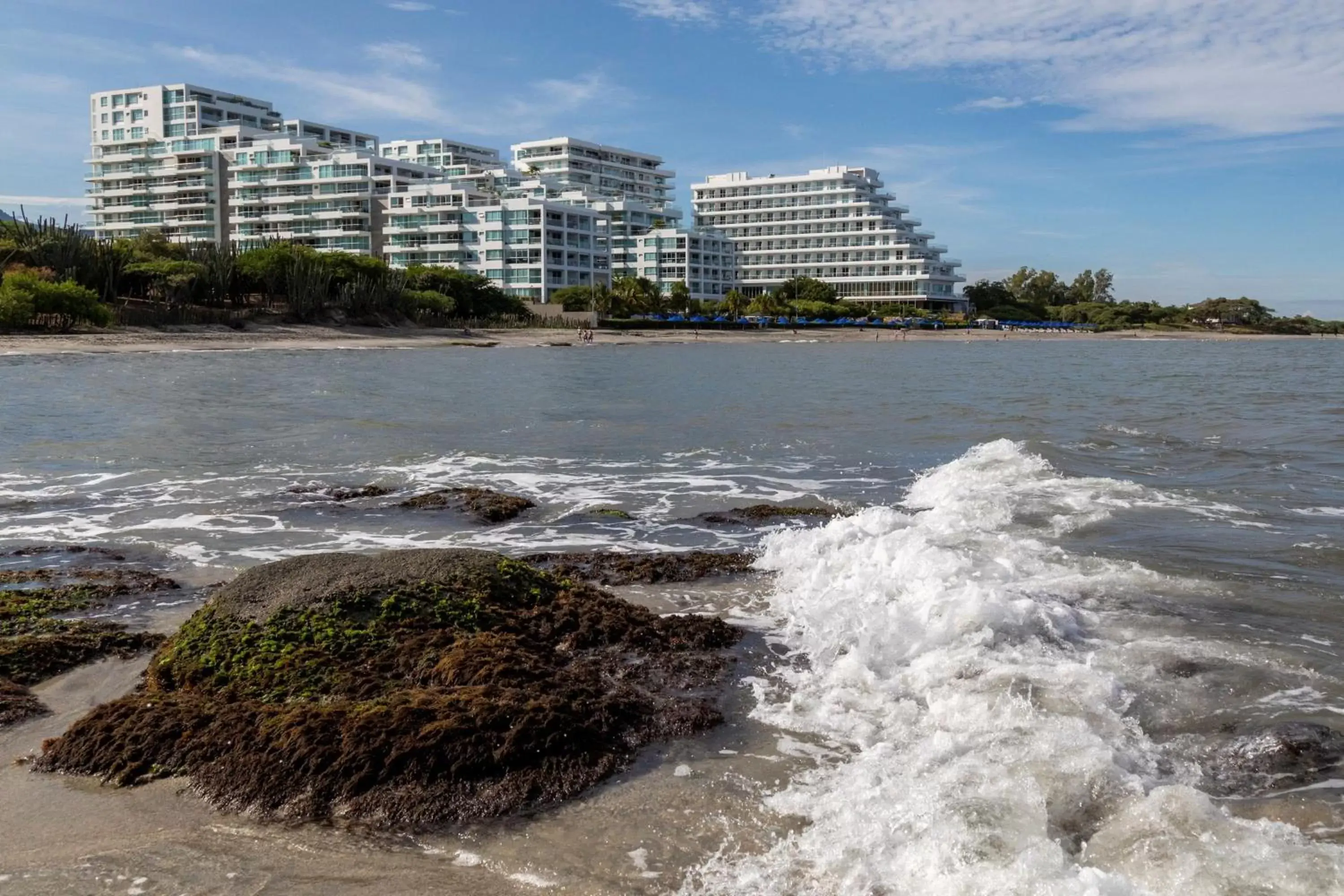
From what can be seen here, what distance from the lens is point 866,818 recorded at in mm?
5098

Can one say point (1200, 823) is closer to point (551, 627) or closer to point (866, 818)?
point (866, 818)

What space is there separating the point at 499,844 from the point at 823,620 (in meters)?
4.02

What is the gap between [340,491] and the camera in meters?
15.5

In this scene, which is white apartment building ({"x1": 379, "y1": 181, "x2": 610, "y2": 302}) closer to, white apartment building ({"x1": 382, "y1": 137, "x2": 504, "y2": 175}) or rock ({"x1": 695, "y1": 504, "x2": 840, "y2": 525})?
white apartment building ({"x1": 382, "y1": 137, "x2": 504, "y2": 175})

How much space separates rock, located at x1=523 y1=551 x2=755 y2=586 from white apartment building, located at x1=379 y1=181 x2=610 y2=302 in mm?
114851

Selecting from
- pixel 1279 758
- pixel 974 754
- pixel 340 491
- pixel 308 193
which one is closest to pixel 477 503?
pixel 340 491

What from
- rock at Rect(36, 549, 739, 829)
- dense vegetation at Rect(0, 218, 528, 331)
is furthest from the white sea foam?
dense vegetation at Rect(0, 218, 528, 331)

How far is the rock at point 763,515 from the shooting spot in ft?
44.2

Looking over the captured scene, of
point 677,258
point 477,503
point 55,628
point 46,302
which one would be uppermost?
point 677,258

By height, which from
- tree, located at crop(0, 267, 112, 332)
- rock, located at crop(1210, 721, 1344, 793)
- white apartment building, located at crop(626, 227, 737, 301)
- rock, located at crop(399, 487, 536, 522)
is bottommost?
rock, located at crop(1210, 721, 1344, 793)

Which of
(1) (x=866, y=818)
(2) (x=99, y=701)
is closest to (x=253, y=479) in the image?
(2) (x=99, y=701)

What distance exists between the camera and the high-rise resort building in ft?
523

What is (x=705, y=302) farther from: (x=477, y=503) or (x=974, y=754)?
(x=974, y=754)

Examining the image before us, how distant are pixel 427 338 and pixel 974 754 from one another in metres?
88.3
